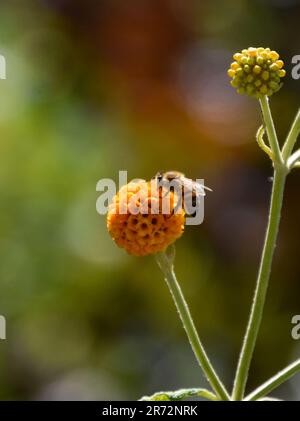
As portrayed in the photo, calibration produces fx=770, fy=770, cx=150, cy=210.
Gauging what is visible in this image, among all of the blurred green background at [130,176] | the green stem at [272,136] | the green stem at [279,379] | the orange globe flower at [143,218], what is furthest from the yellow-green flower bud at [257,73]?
the blurred green background at [130,176]

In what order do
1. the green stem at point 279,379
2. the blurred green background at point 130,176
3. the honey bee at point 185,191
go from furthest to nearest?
the blurred green background at point 130,176 < the honey bee at point 185,191 < the green stem at point 279,379

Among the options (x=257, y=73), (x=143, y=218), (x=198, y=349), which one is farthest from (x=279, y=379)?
(x=257, y=73)

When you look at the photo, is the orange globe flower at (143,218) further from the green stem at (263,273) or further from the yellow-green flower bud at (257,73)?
the yellow-green flower bud at (257,73)

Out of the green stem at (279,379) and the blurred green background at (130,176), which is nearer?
the green stem at (279,379)

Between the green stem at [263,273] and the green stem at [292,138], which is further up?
the green stem at [292,138]

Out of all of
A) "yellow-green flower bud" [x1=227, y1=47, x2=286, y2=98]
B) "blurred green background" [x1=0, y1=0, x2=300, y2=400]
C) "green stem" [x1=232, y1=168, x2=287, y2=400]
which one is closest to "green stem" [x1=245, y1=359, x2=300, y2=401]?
"green stem" [x1=232, y1=168, x2=287, y2=400]

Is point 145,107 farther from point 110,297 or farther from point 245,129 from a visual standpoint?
point 110,297

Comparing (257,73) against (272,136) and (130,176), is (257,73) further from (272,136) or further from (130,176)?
(130,176)
